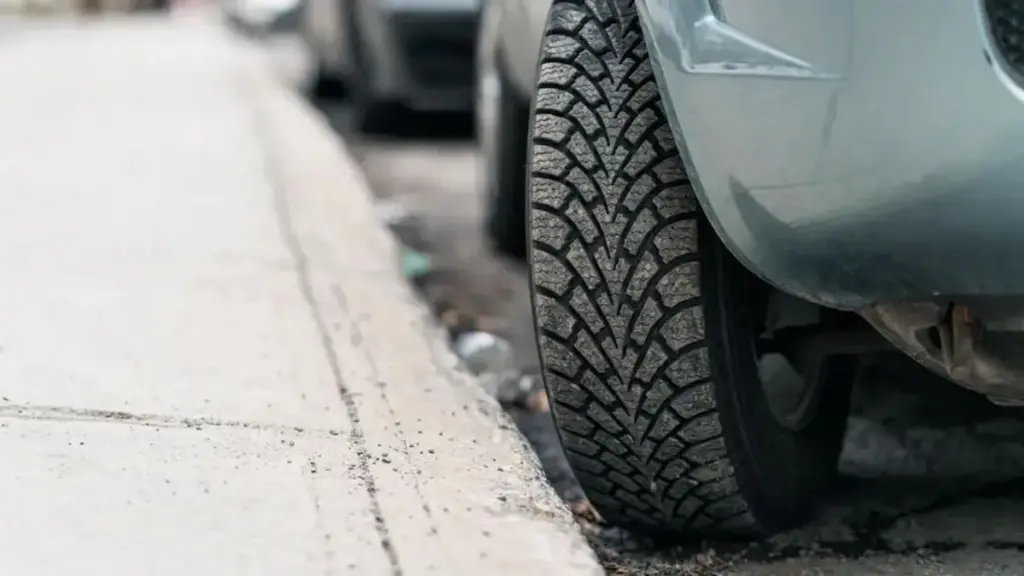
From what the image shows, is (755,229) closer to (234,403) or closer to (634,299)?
(634,299)

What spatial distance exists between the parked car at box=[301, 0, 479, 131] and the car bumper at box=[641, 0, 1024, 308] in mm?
3626

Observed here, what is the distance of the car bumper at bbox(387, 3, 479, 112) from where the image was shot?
4.73m

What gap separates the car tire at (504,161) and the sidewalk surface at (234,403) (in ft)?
1.32

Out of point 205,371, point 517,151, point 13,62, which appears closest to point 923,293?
point 205,371

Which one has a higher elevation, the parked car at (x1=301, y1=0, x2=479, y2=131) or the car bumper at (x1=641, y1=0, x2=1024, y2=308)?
the car bumper at (x1=641, y1=0, x2=1024, y2=308)

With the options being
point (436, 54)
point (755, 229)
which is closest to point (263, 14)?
point (436, 54)

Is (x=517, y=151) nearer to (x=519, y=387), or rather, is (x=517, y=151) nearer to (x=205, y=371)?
(x=519, y=387)

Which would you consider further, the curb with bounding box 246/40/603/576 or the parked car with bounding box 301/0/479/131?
the parked car with bounding box 301/0/479/131

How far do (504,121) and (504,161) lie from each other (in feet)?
0.39

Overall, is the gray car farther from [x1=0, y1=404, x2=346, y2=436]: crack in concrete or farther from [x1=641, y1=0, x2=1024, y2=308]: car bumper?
[x1=0, y1=404, x2=346, y2=436]: crack in concrete

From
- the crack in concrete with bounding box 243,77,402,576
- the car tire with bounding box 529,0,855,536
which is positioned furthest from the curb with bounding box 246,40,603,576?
the car tire with bounding box 529,0,855,536

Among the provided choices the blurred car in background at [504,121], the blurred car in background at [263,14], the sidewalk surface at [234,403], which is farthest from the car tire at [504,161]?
the blurred car in background at [263,14]

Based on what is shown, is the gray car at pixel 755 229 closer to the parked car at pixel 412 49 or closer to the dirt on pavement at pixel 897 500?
the dirt on pavement at pixel 897 500

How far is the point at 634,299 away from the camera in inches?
52.0
